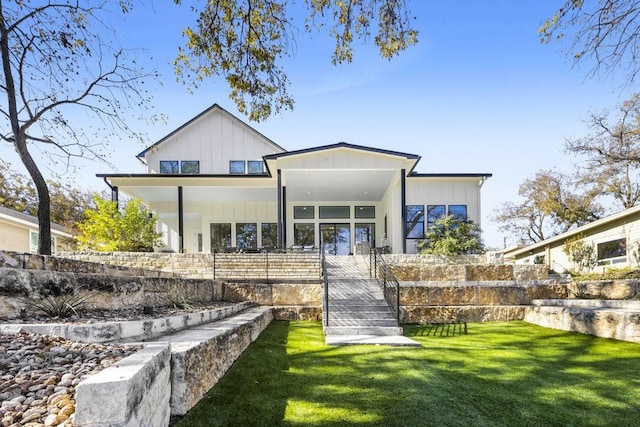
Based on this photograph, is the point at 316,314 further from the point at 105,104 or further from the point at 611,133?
the point at 611,133

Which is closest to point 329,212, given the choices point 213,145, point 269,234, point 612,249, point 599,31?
point 269,234

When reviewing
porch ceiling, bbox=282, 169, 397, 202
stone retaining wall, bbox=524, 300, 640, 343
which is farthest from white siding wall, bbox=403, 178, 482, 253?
stone retaining wall, bbox=524, 300, 640, 343

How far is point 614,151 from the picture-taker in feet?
73.9

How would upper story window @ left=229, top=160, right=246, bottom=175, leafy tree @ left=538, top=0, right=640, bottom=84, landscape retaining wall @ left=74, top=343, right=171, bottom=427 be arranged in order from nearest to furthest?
1. landscape retaining wall @ left=74, top=343, right=171, bottom=427
2. leafy tree @ left=538, top=0, right=640, bottom=84
3. upper story window @ left=229, top=160, right=246, bottom=175

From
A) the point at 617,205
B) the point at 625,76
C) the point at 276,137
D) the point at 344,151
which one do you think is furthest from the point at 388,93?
the point at 617,205

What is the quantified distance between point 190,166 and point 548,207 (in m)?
25.3

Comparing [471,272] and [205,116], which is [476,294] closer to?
[471,272]

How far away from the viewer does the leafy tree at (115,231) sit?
14.0 metres

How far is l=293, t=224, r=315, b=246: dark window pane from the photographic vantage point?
2062 cm

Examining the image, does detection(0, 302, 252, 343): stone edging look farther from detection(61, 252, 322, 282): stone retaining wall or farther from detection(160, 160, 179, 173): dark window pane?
detection(160, 160, 179, 173): dark window pane

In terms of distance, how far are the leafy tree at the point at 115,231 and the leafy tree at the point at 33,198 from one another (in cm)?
1083

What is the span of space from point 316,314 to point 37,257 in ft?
20.0

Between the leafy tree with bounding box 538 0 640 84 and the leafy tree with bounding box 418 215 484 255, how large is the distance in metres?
9.94

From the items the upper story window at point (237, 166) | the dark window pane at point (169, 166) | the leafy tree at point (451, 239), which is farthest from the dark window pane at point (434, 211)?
the dark window pane at point (169, 166)
